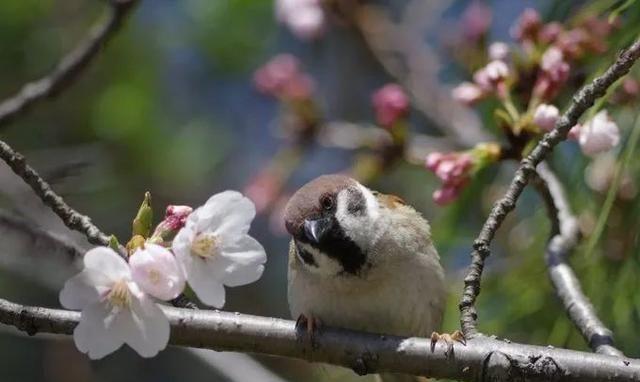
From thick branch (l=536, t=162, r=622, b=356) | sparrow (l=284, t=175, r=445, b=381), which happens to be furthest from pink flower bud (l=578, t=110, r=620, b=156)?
sparrow (l=284, t=175, r=445, b=381)

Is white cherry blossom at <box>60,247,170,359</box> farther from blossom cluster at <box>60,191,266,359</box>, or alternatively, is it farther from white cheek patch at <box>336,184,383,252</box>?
white cheek patch at <box>336,184,383,252</box>

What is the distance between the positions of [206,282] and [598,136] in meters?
0.93

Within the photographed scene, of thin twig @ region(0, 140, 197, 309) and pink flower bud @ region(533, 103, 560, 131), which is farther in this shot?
pink flower bud @ region(533, 103, 560, 131)

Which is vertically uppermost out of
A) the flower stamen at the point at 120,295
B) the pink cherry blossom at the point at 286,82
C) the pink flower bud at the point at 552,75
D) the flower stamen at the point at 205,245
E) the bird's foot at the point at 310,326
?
the pink flower bud at the point at 552,75

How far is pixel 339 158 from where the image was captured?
5.78 metres

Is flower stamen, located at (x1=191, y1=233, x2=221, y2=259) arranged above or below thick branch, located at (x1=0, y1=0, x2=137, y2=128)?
below

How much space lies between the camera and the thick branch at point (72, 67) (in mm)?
2891

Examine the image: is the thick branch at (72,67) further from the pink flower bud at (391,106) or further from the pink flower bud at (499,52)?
the pink flower bud at (499,52)

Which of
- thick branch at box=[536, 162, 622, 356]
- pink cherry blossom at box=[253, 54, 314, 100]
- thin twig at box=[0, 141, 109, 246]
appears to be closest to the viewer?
thin twig at box=[0, 141, 109, 246]

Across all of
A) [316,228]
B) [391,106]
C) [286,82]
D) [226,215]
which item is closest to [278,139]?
[286,82]

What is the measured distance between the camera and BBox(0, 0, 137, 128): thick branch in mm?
2891

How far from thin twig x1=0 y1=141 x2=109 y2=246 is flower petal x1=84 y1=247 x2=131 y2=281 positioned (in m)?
0.26

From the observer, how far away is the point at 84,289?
194cm

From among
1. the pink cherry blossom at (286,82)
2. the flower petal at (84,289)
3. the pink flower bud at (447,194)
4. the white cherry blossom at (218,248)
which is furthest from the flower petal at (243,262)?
the pink cherry blossom at (286,82)
